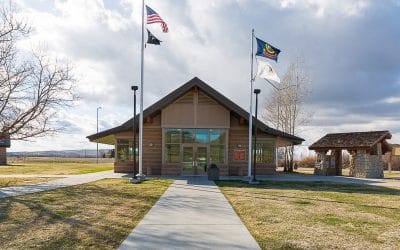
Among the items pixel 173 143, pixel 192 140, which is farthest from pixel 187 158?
pixel 173 143

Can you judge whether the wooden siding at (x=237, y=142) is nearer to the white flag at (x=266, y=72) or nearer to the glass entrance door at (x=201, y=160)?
the glass entrance door at (x=201, y=160)

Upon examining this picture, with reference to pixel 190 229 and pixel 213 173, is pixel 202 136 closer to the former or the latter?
pixel 213 173

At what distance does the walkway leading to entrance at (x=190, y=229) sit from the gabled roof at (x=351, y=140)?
20.7 metres

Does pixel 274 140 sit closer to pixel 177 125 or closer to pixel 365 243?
pixel 177 125

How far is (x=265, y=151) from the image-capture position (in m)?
28.9

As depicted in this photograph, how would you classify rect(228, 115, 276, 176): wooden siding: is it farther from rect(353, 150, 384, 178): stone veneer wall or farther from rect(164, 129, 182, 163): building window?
rect(353, 150, 384, 178): stone veneer wall

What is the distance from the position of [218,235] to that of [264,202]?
5563 mm

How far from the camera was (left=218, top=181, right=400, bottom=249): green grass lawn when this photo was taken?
7.35 metres

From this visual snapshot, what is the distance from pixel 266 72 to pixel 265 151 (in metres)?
9.27

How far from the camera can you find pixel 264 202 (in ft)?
42.8

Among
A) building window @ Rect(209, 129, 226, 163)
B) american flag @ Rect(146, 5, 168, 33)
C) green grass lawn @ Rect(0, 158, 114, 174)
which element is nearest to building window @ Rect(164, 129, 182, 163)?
building window @ Rect(209, 129, 226, 163)

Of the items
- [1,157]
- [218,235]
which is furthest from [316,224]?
[1,157]

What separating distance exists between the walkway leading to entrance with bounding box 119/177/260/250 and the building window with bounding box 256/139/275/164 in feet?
54.3

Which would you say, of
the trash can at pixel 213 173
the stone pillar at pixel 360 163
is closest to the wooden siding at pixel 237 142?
the trash can at pixel 213 173
